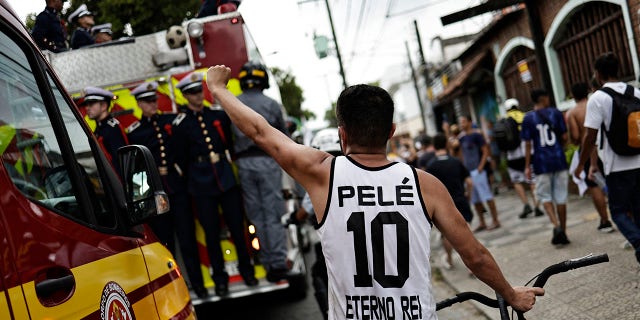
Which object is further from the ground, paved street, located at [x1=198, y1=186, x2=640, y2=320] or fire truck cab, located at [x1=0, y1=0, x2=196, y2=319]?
fire truck cab, located at [x1=0, y1=0, x2=196, y2=319]

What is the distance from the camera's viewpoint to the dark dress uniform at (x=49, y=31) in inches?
252

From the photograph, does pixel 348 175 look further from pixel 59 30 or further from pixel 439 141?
pixel 59 30

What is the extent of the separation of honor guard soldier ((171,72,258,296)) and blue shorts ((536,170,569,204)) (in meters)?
3.68

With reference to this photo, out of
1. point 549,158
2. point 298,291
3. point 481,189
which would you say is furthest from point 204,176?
point 481,189

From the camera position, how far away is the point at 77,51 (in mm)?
6379

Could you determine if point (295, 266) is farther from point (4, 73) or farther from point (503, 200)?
point (503, 200)

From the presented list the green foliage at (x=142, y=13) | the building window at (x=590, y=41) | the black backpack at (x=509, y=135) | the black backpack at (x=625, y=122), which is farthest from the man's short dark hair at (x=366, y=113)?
the green foliage at (x=142, y=13)

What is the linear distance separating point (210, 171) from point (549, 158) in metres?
4.00

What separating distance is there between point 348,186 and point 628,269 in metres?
4.16

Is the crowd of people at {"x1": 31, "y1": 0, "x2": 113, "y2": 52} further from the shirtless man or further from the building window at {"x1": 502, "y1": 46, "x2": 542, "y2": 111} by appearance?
the building window at {"x1": 502, "y1": 46, "x2": 542, "y2": 111}

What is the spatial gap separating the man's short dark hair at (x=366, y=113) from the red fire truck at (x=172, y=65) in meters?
3.50

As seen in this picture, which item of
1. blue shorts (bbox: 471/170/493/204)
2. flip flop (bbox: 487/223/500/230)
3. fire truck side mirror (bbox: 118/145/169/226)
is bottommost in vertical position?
flip flop (bbox: 487/223/500/230)

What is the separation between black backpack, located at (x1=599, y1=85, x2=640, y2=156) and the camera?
4.48m

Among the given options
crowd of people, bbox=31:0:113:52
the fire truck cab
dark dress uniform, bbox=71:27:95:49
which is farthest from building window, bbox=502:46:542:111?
the fire truck cab
